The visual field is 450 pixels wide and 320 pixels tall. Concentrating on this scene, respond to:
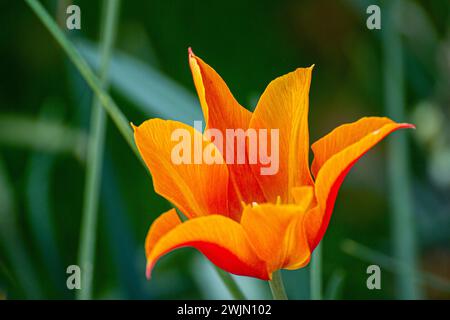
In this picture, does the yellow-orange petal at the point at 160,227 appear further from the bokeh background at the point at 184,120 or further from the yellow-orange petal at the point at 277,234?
the bokeh background at the point at 184,120

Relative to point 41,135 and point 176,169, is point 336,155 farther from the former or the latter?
point 41,135

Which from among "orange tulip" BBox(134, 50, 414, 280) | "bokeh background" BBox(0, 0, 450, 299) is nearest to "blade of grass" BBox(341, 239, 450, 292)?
"bokeh background" BBox(0, 0, 450, 299)

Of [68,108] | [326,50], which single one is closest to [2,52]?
[68,108]

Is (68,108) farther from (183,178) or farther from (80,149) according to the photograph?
(183,178)

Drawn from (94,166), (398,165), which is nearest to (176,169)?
(94,166)

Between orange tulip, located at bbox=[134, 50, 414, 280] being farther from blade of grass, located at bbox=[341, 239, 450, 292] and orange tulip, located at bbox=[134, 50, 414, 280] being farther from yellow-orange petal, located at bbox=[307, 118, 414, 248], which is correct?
blade of grass, located at bbox=[341, 239, 450, 292]

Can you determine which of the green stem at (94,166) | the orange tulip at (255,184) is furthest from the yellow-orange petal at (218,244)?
the green stem at (94,166)
